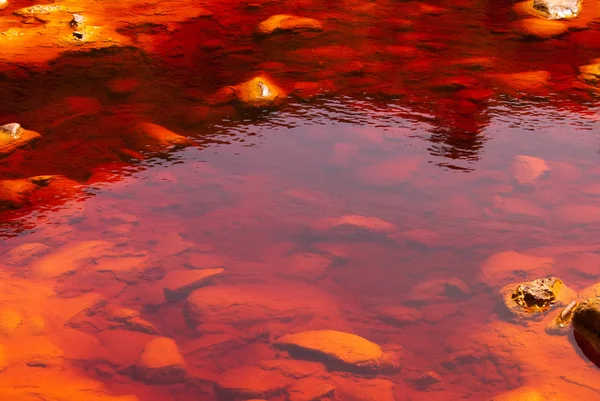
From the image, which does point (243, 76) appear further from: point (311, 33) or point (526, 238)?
point (526, 238)

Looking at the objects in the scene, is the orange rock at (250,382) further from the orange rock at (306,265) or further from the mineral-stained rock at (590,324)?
the mineral-stained rock at (590,324)

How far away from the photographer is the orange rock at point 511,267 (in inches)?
148

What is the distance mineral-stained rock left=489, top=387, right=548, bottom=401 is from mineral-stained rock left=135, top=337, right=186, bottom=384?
1.52 m

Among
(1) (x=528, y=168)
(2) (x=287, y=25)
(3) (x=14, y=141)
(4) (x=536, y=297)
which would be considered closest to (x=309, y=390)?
(4) (x=536, y=297)

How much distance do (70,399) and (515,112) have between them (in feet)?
14.2

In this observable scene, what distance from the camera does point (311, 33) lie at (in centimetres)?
752

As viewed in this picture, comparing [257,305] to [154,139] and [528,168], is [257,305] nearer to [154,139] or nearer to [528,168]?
[154,139]

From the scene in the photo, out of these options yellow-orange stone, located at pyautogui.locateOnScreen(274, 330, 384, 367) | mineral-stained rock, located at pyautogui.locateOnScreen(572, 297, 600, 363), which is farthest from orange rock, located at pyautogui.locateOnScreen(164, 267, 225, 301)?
mineral-stained rock, located at pyautogui.locateOnScreen(572, 297, 600, 363)

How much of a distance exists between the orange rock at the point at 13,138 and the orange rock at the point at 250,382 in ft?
9.88

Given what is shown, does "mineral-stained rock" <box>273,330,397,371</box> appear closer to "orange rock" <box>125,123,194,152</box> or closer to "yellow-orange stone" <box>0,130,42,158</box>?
"orange rock" <box>125,123,194,152</box>

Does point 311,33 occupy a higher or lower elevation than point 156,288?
higher

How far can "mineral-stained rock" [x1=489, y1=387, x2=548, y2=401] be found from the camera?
3.00 metres

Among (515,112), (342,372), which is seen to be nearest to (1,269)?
(342,372)

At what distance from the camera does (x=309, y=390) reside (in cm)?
311
